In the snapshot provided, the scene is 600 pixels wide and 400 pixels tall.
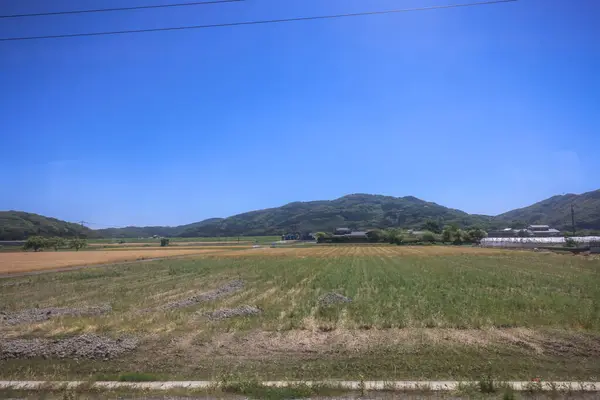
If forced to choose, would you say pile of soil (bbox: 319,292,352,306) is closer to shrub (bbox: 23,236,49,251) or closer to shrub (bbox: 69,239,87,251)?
shrub (bbox: 69,239,87,251)

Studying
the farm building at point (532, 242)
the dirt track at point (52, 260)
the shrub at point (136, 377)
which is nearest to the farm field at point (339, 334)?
the shrub at point (136, 377)

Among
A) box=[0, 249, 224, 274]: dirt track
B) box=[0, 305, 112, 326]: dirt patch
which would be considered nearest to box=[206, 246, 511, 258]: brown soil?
box=[0, 249, 224, 274]: dirt track

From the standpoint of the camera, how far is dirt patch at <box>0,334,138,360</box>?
10.7 meters

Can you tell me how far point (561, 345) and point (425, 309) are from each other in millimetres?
5870

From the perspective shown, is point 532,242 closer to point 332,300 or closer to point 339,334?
point 332,300

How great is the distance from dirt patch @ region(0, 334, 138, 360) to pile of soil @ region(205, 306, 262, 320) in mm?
4404

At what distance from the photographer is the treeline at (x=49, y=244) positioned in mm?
118562

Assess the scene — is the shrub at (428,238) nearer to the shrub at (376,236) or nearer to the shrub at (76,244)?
the shrub at (376,236)

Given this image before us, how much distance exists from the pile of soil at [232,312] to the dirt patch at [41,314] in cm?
571

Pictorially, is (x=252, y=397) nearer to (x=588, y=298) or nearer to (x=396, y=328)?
(x=396, y=328)

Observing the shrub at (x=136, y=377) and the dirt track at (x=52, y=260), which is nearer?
the shrub at (x=136, y=377)

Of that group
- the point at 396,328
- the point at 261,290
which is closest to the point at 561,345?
the point at 396,328

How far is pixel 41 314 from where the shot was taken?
1772 cm

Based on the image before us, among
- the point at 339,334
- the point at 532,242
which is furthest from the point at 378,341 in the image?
the point at 532,242
